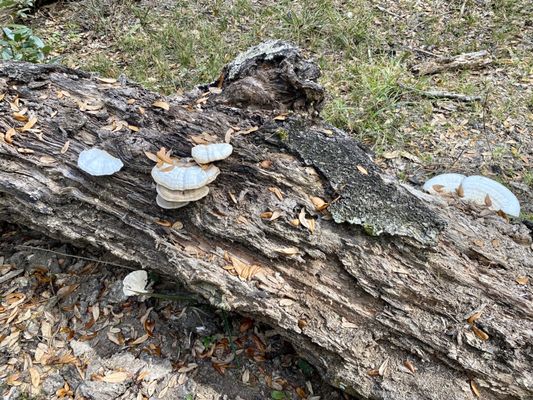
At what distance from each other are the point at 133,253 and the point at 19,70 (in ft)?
6.72

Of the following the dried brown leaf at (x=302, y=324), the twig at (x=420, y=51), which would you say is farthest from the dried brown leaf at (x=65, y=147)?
the twig at (x=420, y=51)

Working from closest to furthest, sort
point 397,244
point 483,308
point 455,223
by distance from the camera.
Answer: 1. point 483,308
2. point 397,244
3. point 455,223

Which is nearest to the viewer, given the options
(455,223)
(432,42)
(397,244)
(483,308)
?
(483,308)

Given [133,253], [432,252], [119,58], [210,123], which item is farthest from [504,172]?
[119,58]

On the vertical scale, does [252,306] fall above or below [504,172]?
below

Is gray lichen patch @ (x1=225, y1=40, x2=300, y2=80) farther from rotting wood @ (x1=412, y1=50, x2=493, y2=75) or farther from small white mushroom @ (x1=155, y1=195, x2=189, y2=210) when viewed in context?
rotting wood @ (x1=412, y1=50, x2=493, y2=75)

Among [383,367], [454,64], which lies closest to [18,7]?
[454,64]

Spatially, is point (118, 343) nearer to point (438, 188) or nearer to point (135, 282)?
point (135, 282)

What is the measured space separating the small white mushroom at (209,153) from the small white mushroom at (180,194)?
0.20 meters

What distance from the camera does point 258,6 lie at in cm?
766

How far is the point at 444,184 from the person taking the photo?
3568 mm

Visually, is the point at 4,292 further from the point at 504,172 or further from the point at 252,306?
the point at 504,172

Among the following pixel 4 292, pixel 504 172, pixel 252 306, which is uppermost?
pixel 504 172

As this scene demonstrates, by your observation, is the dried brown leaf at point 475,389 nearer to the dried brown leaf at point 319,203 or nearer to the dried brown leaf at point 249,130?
the dried brown leaf at point 319,203
